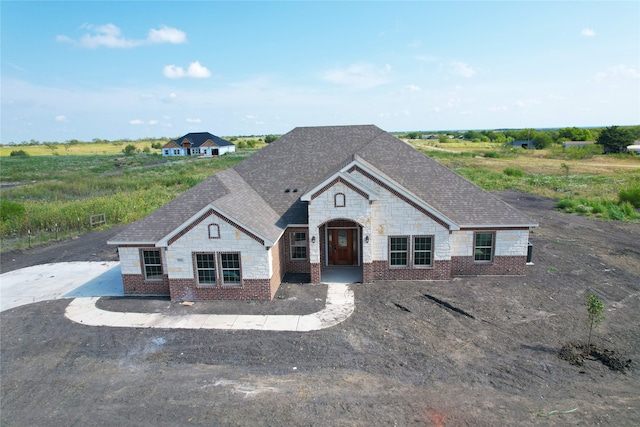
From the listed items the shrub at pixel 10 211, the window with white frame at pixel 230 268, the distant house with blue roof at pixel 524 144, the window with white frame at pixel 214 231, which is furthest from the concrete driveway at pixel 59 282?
the distant house with blue roof at pixel 524 144

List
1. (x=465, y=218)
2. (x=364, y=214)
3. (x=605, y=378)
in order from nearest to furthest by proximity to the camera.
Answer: (x=605, y=378) → (x=364, y=214) → (x=465, y=218)

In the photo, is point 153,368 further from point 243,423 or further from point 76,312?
point 76,312

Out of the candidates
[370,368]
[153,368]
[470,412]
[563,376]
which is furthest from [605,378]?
[153,368]

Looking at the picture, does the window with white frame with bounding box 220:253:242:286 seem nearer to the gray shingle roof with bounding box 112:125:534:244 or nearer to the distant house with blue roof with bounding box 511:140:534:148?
the gray shingle roof with bounding box 112:125:534:244

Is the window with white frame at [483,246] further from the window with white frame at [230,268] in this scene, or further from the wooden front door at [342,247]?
the window with white frame at [230,268]

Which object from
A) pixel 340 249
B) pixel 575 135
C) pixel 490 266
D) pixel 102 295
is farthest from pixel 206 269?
pixel 575 135

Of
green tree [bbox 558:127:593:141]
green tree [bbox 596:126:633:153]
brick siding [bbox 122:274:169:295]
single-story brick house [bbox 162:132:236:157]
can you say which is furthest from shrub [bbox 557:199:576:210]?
green tree [bbox 558:127:593:141]
